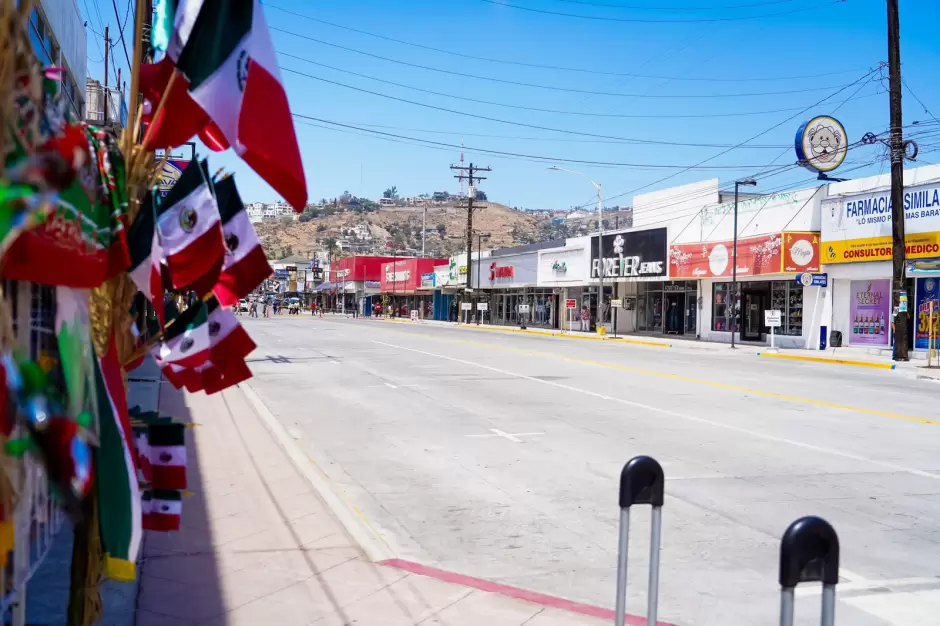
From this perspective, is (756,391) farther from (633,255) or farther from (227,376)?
(633,255)

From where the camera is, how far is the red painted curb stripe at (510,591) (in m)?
5.38

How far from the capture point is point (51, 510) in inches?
136

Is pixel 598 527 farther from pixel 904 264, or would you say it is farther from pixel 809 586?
pixel 904 264

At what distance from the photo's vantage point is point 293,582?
5.69 metres

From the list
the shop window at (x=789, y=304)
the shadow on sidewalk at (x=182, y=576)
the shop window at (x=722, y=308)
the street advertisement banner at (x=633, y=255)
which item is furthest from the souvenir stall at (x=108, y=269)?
the street advertisement banner at (x=633, y=255)

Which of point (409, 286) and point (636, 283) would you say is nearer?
point (636, 283)

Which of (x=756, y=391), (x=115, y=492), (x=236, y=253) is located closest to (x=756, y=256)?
(x=756, y=391)

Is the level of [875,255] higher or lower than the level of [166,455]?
higher

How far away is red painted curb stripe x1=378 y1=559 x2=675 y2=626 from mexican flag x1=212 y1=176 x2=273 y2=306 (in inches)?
115

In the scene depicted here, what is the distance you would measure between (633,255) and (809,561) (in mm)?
44940

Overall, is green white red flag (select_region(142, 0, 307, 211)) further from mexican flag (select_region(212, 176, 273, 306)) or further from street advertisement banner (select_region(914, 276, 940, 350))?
street advertisement banner (select_region(914, 276, 940, 350))

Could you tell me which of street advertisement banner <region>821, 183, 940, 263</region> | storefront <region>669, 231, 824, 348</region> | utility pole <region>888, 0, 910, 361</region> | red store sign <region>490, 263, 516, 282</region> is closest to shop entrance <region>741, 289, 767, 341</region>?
storefront <region>669, 231, 824, 348</region>

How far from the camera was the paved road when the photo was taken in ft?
20.3

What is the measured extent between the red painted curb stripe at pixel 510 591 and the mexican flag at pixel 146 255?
3357 millimetres
